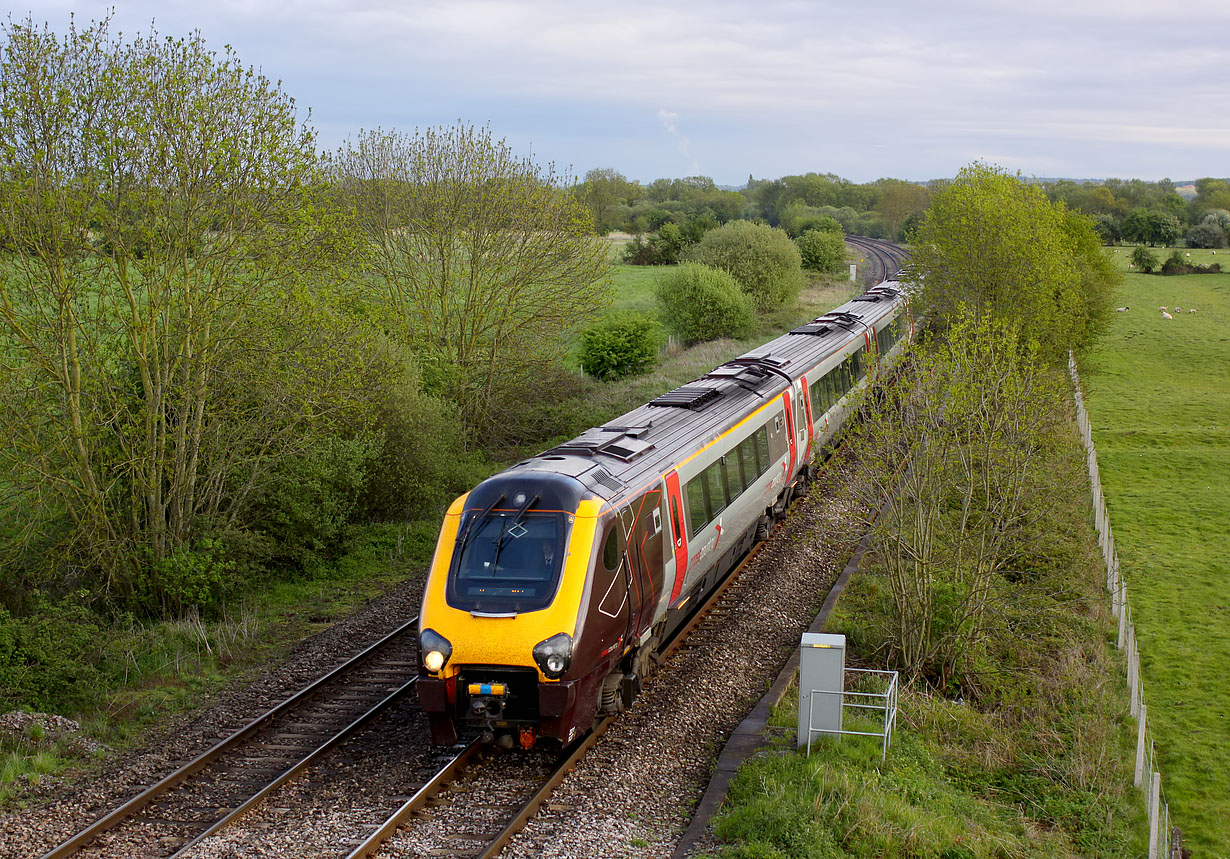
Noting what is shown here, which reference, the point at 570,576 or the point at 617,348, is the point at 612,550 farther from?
the point at 617,348

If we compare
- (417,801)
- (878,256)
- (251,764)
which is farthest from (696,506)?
(878,256)

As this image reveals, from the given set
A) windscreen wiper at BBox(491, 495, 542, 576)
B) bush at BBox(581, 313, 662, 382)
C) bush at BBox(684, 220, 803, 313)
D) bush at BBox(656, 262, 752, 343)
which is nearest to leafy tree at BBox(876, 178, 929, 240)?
bush at BBox(684, 220, 803, 313)

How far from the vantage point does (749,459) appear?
16.3 meters

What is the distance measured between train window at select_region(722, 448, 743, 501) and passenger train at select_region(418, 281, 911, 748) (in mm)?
156

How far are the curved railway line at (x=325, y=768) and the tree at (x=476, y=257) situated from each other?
15.3m

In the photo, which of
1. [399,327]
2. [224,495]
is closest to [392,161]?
[399,327]

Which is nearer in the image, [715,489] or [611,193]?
[715,489]

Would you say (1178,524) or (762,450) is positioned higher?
(762,450)

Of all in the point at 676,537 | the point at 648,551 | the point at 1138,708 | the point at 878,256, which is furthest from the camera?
the point at 878,256

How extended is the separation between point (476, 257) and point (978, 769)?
66.0 ft

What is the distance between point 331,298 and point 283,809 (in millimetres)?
10201

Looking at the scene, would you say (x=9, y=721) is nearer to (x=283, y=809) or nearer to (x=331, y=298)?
(x=283, y=809)

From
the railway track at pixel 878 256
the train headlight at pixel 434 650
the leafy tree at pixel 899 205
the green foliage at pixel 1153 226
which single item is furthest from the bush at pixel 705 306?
the green foliage at pixel 1153 226

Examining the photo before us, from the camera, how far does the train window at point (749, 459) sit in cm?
1600
